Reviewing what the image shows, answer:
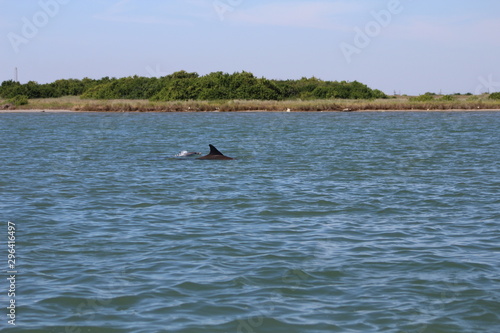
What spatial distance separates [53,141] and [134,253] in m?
30.6

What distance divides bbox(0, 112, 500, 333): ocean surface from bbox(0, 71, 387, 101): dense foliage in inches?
2821

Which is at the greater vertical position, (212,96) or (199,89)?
(199,89)

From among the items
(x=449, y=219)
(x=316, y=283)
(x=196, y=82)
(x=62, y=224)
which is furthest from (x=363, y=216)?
(x=196, y=82)

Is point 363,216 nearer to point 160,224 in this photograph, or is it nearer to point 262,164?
point 160,224

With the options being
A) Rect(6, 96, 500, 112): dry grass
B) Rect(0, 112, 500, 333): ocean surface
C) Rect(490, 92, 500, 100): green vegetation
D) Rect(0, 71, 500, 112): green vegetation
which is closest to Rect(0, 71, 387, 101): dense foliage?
Rect(0, 71, 500, 112): green vegetation

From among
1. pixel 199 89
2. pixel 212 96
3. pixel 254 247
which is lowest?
pixel 254 247

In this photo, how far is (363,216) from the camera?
14.7 meters

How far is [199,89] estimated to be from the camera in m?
96.6

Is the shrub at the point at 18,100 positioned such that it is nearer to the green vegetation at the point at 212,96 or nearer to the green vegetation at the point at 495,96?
the green vegetation at the point at 212,96

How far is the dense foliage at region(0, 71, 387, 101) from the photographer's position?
96.6 metres

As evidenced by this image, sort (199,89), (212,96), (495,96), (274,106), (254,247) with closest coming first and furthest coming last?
(254,247)
(274,106)
(212,96)
(199,89)
(495,96)

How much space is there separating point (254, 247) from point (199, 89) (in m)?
85.9

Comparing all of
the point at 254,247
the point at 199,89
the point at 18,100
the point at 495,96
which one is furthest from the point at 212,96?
the point at 254,247

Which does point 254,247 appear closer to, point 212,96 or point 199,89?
point 212,96
